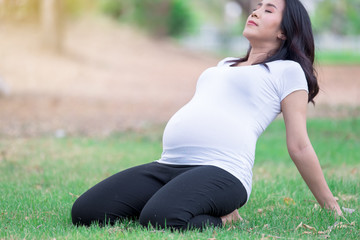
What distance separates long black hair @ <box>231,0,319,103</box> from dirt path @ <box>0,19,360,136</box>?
6079mm

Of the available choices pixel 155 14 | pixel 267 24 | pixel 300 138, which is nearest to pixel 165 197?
pixel 300 138

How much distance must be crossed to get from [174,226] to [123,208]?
44 centimetres

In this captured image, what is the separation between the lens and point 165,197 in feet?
11.0

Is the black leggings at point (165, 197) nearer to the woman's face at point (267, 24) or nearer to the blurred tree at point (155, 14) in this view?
the woman's face at point (267, 24)

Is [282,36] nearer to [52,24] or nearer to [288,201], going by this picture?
[288,201]

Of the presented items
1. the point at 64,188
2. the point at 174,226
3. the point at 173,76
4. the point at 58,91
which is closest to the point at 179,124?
the point at 174,226

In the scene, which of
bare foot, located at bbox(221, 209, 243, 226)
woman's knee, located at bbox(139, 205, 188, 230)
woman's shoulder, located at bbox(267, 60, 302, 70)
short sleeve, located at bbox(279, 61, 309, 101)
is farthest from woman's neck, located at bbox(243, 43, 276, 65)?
woman's knee, located at bbox(139, 205, 188, 230)

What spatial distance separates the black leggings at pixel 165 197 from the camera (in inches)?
131


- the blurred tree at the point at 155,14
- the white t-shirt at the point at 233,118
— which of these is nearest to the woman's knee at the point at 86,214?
the white t-shirt at the point at 233,118

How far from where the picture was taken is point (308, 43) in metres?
3.77

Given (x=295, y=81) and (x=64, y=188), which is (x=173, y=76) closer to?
(x=64, y=188)

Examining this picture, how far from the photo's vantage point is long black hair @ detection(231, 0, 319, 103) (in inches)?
147

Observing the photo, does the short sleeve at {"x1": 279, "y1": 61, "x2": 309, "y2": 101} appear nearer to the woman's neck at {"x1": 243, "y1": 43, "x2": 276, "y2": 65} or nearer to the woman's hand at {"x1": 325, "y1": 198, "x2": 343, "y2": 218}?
the woman's neck at {"x1": 243, "y1": 43, "x2": 276, "y2": 65}

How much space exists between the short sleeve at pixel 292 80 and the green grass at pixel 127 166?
2.74ft
